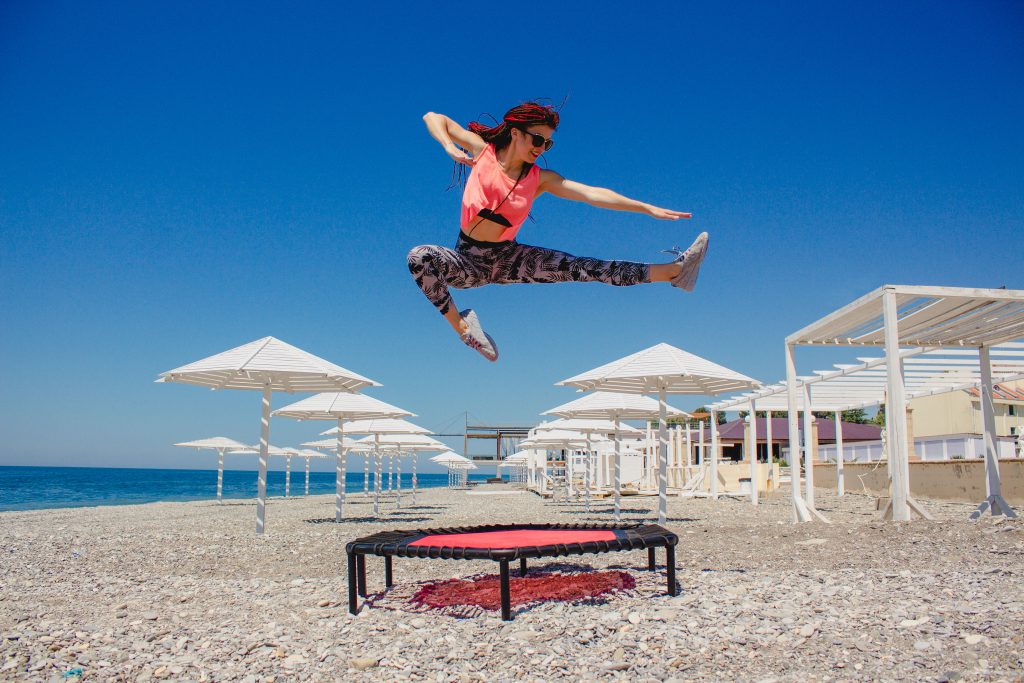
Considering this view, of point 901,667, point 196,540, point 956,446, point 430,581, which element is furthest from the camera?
point 956,446

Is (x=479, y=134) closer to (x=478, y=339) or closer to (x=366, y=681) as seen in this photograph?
(x=478, y=339)

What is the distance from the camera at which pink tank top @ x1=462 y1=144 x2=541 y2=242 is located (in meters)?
3.02

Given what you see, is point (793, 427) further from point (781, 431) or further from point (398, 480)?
point (781, 431)

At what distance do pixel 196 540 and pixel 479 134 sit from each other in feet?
23.6

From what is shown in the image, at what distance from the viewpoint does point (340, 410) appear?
1369 centimetres

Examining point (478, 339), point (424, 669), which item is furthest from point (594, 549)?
point (478, 339)

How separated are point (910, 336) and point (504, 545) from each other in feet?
25.8

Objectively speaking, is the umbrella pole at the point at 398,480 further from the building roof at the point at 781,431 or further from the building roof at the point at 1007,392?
the building roof at the point at 1007,392

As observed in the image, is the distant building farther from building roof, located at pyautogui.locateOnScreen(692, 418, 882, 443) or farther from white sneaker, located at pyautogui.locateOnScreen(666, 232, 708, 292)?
white sneaker, located at pyautogui.locateOnScreen(666, 232, 708, 292)

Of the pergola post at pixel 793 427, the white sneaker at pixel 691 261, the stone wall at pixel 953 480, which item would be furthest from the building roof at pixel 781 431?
the white sneaker at pixel 691 261

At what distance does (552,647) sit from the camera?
4160 mm

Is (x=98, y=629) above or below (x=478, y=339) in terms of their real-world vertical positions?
below

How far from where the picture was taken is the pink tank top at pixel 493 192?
302 centimetres

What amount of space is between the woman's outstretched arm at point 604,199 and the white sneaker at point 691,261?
0.20 meters
